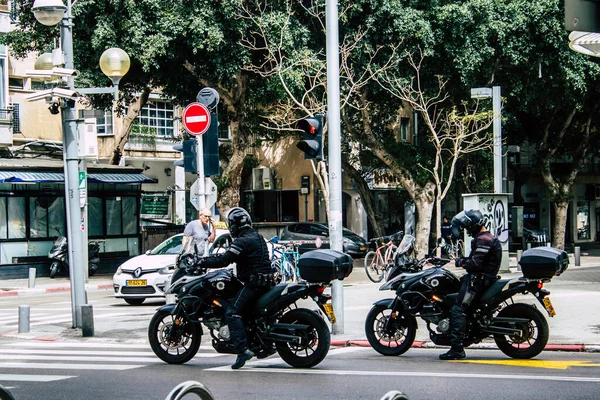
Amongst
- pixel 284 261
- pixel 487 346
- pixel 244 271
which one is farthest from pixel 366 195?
pixel 244 271

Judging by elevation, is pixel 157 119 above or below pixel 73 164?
above

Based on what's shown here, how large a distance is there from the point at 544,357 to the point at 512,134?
33144 mm

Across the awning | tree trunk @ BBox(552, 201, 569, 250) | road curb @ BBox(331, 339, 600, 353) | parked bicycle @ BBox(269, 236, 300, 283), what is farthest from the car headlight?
tree trunk @ BBox(552, 201, 569, 250)

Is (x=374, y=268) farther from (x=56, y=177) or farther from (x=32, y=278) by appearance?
(x=56, y=177)

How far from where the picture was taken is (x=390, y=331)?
11.2 m

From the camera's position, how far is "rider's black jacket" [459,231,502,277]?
416 inches

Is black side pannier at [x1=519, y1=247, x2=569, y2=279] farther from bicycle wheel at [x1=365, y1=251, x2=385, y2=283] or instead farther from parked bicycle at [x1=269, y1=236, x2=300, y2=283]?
bicycle wheel at [x1=365, y1=251, x2=385, y2=283]

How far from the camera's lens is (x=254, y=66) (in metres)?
28.7

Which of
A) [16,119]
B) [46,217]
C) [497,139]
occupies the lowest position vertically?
[46,217]

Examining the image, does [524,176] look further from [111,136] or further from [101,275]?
[101,275]

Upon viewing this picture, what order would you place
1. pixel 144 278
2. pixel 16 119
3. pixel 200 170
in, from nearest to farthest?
pixel 200 170 < pixel 144 278 < pixel 16 119

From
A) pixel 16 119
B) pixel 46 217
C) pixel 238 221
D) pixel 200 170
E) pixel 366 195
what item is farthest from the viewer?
pixel 366 195

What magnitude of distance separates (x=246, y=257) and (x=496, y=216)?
623 inches

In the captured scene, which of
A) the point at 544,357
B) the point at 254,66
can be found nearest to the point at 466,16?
the point at 254,66
